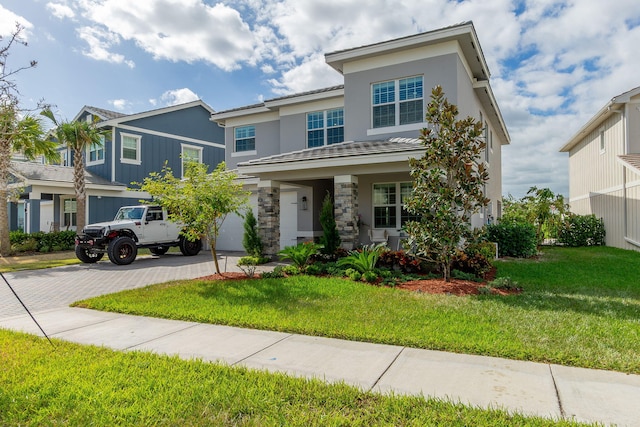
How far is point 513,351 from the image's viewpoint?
13.9 ft

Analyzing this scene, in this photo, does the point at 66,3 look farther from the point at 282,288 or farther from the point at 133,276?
the point at 282,288

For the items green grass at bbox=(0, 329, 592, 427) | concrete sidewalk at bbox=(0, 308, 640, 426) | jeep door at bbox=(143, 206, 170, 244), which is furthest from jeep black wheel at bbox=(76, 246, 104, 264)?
green grass at bbox=(0, 329, 592, 427)

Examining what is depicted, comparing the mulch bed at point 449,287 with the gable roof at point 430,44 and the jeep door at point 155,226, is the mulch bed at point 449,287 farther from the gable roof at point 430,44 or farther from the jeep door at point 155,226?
the jeep door at point 155,226

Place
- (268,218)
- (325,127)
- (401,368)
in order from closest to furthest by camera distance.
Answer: (401,368)
(268,218)
(325,127)

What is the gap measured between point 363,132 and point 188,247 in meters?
8.30

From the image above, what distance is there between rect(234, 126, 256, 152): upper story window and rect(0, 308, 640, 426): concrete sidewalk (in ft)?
40.6

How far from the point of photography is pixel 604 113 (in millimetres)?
16578

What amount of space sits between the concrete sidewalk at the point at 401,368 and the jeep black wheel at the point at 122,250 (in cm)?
690

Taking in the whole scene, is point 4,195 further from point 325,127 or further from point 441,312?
point 441,312

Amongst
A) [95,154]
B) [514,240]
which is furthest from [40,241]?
[514,240]

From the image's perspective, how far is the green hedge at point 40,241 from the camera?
1652 cm

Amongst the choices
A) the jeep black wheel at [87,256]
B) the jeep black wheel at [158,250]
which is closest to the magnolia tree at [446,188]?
the jeep black wheel at [158,250]

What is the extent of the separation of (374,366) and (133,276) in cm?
851

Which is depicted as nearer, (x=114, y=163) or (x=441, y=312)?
(x=441, y=312)
